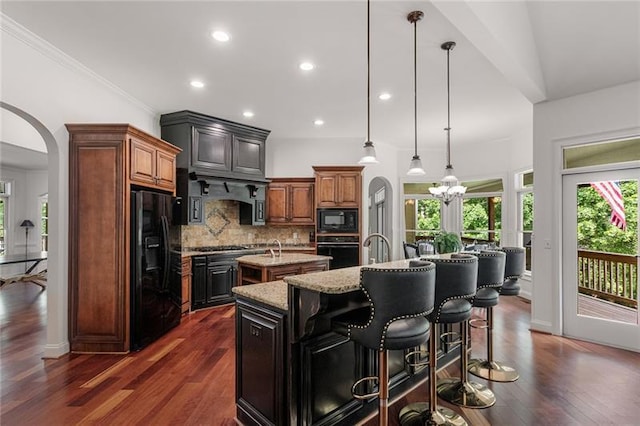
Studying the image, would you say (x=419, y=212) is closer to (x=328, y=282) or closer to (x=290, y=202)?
(x=290, y=202)

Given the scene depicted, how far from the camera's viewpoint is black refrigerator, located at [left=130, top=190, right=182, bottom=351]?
11.7ft

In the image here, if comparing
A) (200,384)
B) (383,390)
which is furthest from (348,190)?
(383,390)

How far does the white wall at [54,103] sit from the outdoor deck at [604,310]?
5812 mm

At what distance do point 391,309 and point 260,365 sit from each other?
95 centimetres

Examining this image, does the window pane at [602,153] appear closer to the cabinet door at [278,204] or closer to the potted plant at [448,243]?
the potted plant at [448,243]

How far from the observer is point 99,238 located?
3473 mm

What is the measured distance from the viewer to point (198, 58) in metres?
3.42

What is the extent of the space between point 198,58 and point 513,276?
386 cm

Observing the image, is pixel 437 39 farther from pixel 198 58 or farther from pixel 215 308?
pixel 215 308

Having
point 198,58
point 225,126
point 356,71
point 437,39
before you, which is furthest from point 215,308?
point 437,39

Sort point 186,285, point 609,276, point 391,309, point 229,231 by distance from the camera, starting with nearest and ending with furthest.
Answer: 1. point 391,309
2. point 609,276
3. point 186,285
4. point 229,231

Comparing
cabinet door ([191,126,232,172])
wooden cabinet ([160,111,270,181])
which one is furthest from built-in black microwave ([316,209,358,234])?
cabinet door ([191,126,232,172])

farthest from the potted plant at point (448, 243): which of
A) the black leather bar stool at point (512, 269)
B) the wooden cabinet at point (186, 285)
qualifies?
the wooden cabinet at point (186, 285)

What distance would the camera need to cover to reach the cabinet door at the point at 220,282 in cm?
Answer: 517
